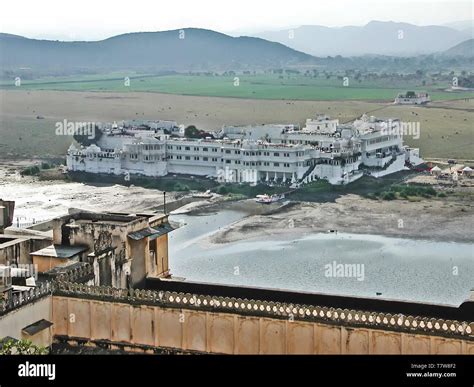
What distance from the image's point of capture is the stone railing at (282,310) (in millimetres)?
13159

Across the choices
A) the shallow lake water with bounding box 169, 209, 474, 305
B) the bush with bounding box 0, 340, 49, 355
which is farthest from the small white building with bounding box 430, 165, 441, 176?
the bush with bounding box 0, 340, 49, 355

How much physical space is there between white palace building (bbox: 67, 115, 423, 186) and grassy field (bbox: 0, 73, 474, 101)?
4996 centimetres

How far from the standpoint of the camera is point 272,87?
140875 millimetres

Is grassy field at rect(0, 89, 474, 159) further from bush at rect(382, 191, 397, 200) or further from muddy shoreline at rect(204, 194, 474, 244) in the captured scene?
muddy shoreline at rect(204, 194, 474, 244)

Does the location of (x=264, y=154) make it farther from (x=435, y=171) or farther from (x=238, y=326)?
(x=238, y=326)

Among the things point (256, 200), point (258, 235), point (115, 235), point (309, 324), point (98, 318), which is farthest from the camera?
point (256, 200)

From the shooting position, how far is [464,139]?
69.0 meters

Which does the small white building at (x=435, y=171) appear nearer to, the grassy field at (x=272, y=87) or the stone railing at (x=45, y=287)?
the stone railing at (x=45, y=287)

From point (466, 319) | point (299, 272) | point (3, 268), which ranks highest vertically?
point (3, 268)

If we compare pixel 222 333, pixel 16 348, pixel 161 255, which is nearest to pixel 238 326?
pixel 222 333

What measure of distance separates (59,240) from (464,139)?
56700 millimetres

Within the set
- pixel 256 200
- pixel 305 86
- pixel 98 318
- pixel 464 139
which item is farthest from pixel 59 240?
pixel 305 86

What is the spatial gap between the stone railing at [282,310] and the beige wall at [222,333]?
82mm

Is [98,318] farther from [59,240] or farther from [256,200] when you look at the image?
[256,200]
